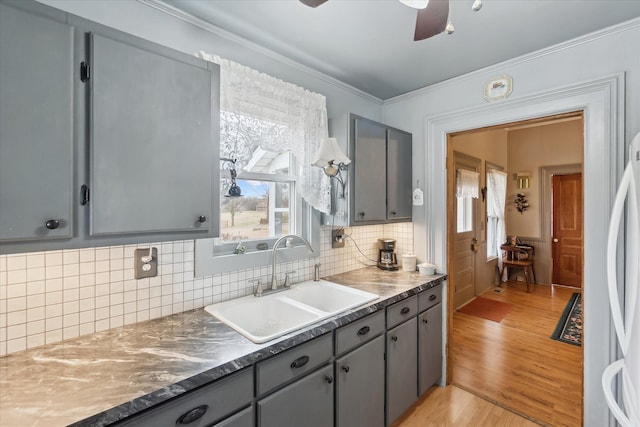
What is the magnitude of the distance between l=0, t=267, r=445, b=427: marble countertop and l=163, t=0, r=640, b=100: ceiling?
65.0 inches

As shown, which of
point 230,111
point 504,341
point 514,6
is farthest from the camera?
point 504,341

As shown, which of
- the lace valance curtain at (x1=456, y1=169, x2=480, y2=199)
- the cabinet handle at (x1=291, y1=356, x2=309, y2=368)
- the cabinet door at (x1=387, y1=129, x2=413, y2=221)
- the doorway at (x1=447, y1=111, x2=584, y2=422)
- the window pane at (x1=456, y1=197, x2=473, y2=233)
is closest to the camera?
the cabinet handle at (x1=291, y1=356, x2=309, y2=368)

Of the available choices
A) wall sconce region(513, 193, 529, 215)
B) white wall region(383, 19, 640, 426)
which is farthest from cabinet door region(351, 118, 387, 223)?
wall sconce region(513, 193, 529, 215)

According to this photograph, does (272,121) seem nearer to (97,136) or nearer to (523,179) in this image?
(97,136)

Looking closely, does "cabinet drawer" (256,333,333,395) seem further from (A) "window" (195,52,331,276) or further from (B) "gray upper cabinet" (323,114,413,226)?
(B) "gray upper cabinet" (323,114,413,226)

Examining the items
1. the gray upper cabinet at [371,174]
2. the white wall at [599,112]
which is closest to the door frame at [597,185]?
the white wall at [599,112]

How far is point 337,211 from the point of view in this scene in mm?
2201

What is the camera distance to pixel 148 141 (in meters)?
1.17

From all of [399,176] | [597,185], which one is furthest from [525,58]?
[399,176]

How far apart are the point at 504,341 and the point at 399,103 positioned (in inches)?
109

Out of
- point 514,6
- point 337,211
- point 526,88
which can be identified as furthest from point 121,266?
point 526,88

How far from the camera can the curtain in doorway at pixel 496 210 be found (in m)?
4.95

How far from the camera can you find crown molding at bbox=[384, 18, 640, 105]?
1729mm

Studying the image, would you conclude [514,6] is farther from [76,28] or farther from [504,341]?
[504,341]
